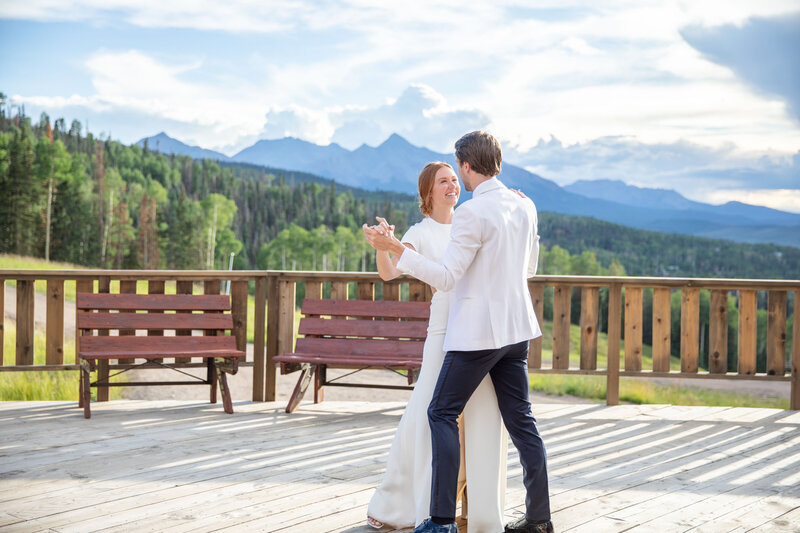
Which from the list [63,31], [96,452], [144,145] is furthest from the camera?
[63,31]

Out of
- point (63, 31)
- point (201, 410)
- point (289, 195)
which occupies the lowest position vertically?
point (201, 410)

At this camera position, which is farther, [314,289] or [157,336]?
[314,289]

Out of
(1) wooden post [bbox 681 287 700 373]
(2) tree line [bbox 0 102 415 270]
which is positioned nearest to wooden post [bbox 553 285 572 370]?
(1) wooden post [bbox 681 287 700 373]

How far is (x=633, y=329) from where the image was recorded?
6.75 metres

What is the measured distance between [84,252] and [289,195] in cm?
4848

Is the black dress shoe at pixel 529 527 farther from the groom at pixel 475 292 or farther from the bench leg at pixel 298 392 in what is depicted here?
the bench leg at pixel 298 392

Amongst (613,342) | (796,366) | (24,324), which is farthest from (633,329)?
(24,324)

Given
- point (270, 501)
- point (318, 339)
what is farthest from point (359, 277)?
point (270, 501)

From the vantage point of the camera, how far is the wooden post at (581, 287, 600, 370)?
6617mm

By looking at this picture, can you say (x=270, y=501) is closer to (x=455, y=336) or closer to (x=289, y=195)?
(x=455, y=336)

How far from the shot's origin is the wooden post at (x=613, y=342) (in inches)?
258

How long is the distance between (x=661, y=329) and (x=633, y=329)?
0.23m

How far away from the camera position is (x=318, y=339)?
6270 mm

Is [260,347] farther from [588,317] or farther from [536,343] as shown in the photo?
[588,317]
